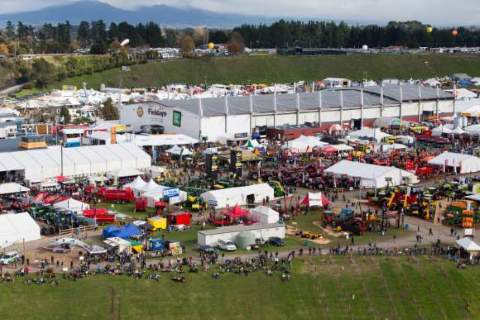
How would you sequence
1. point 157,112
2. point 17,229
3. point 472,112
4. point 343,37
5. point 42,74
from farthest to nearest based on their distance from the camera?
point 343,37
point 42,74
point 472,112
point 157,112
point 17,229

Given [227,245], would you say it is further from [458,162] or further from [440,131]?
[440,131]

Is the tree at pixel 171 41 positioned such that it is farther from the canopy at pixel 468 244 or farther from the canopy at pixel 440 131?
the canopy at pixel 468 244

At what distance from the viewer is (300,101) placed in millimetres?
57156

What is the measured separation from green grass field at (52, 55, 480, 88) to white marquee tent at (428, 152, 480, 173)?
2172 inches

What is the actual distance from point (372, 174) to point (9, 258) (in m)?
18.9

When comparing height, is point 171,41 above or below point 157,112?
above

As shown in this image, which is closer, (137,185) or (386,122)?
(137,185)

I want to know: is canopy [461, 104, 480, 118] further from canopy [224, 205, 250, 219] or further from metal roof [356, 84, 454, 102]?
canopy [224, 205, 250, 219]

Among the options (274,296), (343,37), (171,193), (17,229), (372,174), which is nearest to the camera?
(274,296)

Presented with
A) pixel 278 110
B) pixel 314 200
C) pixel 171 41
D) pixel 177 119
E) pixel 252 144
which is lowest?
pixel 314 200

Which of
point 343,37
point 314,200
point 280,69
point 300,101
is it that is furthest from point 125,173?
point 343,37

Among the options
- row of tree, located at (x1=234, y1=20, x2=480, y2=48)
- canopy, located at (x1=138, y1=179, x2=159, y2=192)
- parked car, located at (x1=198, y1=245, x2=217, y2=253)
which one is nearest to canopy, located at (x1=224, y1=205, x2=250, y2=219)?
parked car, located at (x1=198, y1=245, x2=217, y2=253)

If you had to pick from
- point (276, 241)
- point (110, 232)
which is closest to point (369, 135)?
point (276, 241)

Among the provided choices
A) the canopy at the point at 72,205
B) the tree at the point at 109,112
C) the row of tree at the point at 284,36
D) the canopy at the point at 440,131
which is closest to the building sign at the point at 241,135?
the canopy at the point at 440,131
